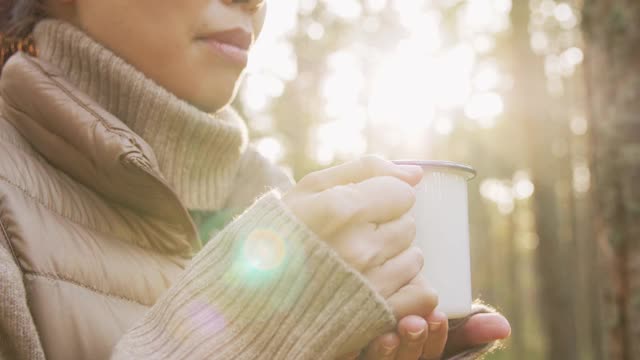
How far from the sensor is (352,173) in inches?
49.4

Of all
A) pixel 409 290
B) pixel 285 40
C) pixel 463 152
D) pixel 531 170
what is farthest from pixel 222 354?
pixel 463 152

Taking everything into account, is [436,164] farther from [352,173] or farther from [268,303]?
[268,303]

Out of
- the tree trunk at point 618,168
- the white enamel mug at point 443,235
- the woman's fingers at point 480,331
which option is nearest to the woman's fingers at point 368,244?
the white enamel mug at point 443,235

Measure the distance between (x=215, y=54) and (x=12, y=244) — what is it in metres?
0.70

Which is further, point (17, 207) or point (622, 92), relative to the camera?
point (622, 92)

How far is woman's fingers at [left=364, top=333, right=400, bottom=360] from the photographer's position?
1222 millimetres

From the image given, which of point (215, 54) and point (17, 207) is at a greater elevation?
point (215, 54)

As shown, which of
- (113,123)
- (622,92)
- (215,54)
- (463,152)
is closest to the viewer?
(113,123)

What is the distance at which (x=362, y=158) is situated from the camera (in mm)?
1267

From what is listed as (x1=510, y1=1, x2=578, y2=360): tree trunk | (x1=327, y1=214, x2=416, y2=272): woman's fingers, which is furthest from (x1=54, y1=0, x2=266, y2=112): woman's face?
(x1=510, y1=1, x2=578, y2=360): tree trunk

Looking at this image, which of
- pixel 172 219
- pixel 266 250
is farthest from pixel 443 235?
pixel 172 219

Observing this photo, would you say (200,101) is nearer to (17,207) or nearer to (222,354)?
(17,207)

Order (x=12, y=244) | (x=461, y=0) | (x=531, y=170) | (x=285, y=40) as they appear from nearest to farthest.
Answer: (x=12, y=244), (x=461, y=0), (x=531, y=170), (x=285, y=40)

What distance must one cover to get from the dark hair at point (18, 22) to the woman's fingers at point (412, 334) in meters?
1.43
